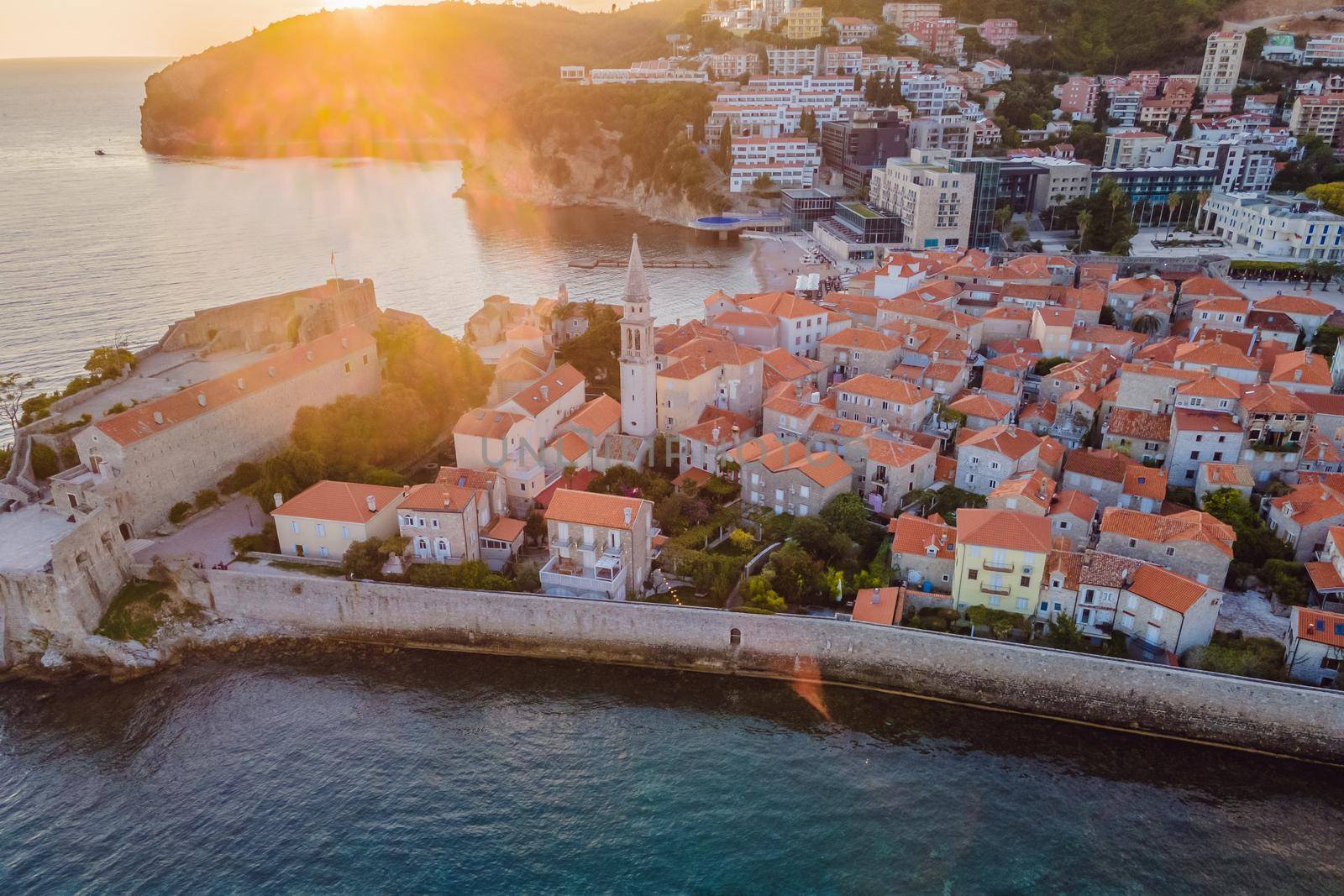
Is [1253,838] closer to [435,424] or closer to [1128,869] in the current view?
[1128,869]

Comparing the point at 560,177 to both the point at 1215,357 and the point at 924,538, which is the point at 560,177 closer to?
the point at 1215,357

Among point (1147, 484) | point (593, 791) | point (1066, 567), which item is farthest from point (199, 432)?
point (1147, 484)

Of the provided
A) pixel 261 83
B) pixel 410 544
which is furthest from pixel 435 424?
pixel 261 83

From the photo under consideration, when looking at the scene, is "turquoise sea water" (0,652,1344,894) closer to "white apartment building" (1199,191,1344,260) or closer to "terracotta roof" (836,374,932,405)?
"terracotta roof" (836,374,932,405)

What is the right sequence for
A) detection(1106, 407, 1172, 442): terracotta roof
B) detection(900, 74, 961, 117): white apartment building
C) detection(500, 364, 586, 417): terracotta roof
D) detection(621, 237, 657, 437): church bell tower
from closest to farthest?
detection(1106, 407, 1172, 442): terracotta roof
detection(500, 364, 586, 417): terracotta roof
detection(621, 237, 657, 437): church bell tower
detection(900, 74, 961, 117): white apartment building

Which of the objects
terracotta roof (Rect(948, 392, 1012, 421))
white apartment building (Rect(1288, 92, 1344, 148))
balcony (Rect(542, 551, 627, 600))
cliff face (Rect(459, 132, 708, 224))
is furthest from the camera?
cliff face (Rect(459, 132, 708, 224))

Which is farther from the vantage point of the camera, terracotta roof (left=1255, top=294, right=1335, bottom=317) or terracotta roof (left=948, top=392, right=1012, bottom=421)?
terracotta roof (left=1255, top=294, right=1335, bottom=317)

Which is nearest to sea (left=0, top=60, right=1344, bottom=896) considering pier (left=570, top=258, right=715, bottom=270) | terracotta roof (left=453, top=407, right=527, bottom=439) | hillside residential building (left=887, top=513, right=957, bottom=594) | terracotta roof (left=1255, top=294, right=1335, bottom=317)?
hillside residential building (left=887, top=513, right=957, bottom=594)
